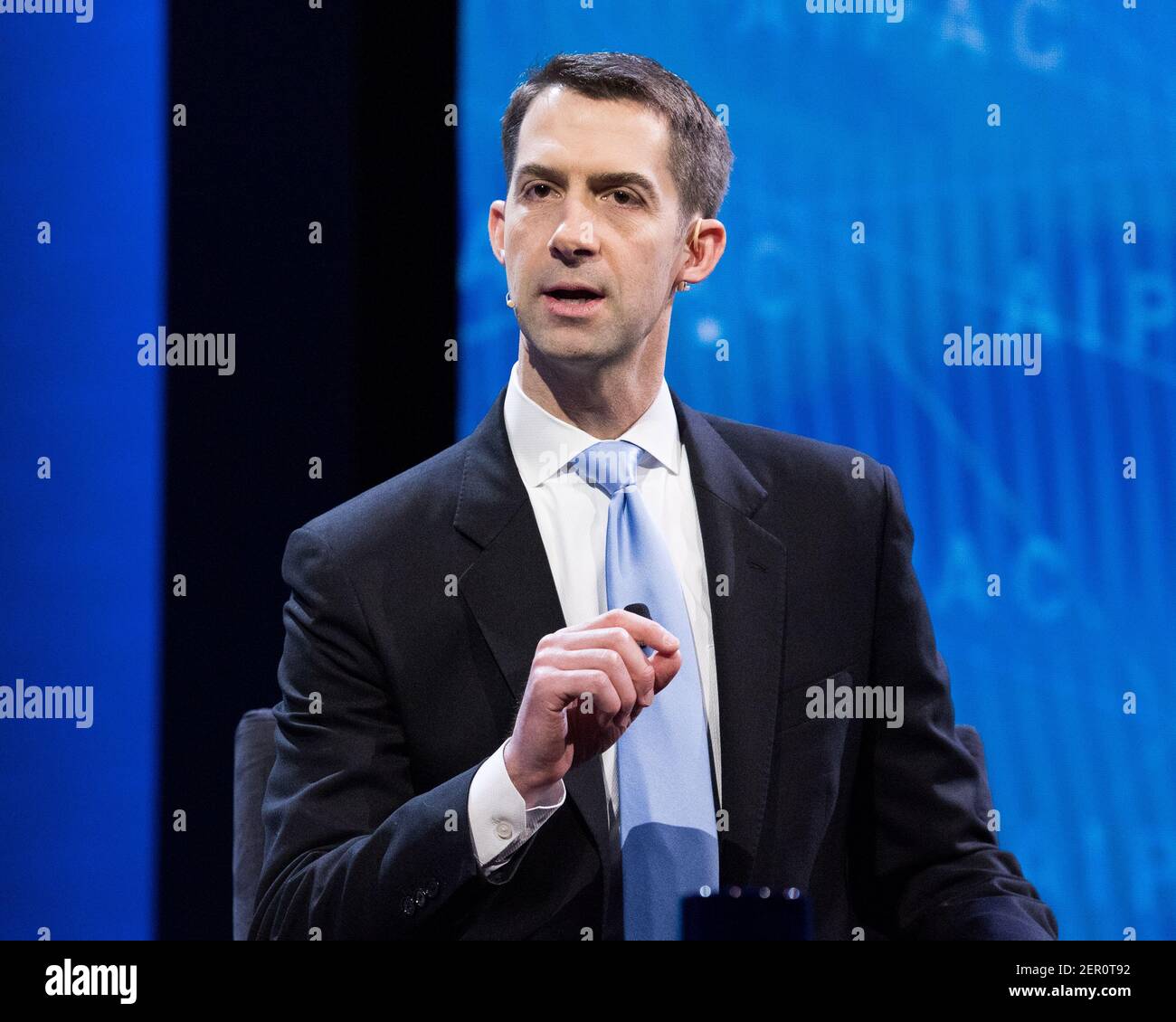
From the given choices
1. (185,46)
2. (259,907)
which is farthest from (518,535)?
(185,46)

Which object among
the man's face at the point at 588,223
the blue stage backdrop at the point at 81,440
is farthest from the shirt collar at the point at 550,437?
the blue stage backdrop at the point at 81,440

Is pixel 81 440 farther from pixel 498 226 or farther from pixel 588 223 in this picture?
pixel 588 223

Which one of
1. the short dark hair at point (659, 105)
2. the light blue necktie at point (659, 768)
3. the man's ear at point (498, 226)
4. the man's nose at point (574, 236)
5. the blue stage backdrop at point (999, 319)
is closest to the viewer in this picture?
the light blue necktie at point (659, 768)

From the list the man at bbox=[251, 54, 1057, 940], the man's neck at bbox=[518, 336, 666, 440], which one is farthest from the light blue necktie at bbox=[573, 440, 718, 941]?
the man's neck at bbox=[518, 336, 666, 440]

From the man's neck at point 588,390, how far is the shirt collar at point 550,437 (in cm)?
1

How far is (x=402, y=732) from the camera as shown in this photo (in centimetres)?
209

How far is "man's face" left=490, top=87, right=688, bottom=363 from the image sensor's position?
2.13m

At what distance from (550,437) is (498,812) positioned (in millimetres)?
620

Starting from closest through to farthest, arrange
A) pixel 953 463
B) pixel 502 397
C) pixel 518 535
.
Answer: pixel 518 535 < pixel 502 397 < pixel 953 463

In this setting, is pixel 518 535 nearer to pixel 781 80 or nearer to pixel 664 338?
pixel 664 338

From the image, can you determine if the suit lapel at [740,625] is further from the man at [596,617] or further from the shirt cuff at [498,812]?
the shirt cuff at [498,812]

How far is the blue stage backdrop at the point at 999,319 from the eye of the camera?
257cm

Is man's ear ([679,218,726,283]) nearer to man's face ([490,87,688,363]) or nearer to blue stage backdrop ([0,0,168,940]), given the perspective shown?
man's face ([490,87,688,363])

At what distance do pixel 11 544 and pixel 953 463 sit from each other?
1714 mm
